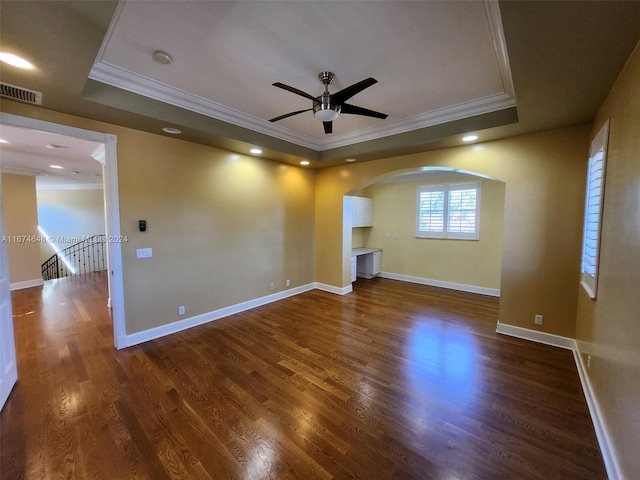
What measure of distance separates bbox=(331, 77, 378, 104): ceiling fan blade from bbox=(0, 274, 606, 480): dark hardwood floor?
268 centimetres

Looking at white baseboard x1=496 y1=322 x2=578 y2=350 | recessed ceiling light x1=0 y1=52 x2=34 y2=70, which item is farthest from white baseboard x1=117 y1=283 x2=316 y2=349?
white baseboard x1=496 y1=322 x2=578 y2=350

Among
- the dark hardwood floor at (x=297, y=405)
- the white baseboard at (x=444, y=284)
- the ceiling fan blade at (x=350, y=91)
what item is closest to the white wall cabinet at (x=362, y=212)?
the white baseboard at (x=444, y=284)

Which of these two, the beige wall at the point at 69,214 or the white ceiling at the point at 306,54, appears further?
the beige wall at the point at 69,214

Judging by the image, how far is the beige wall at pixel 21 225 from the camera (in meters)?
5.66

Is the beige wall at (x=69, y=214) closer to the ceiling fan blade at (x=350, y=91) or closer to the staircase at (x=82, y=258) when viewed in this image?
the staircase at (x=82, y=258)

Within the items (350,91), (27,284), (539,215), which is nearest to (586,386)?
(539,215)

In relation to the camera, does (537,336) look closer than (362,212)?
Yes

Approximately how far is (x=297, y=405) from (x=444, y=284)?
488cm

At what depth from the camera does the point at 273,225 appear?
494cm

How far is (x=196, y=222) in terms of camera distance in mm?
3832

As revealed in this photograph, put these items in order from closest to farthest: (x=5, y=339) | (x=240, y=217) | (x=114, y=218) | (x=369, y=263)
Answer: (x=5, y=339) < (x=114, y=218) < (x=240, y=217) < (x=369, y=263)

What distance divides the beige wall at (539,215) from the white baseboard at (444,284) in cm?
205

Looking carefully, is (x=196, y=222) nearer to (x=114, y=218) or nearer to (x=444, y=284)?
(x=114, y=218)

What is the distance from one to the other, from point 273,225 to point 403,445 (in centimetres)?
383
